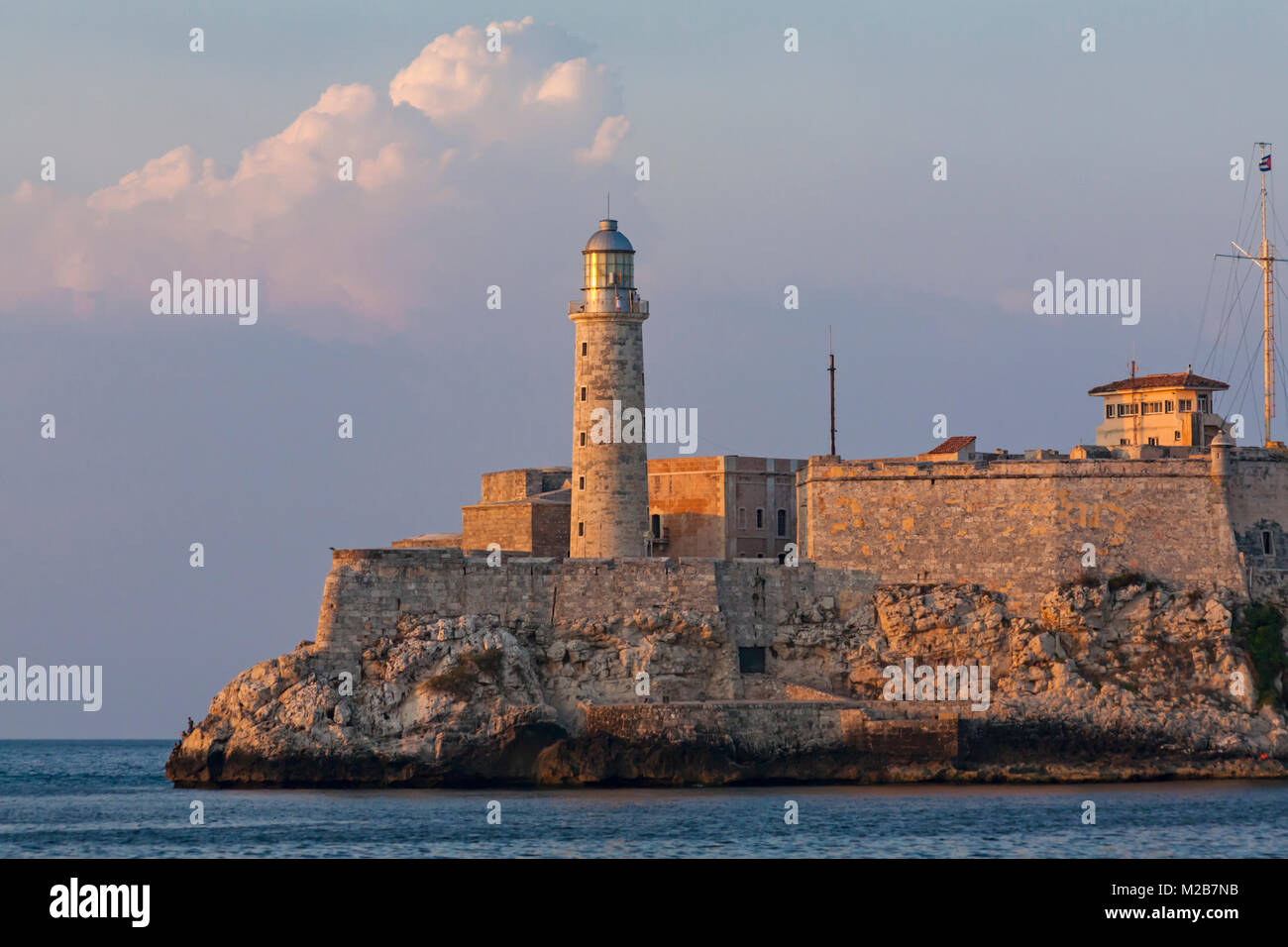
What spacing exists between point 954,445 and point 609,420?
10.4 metres

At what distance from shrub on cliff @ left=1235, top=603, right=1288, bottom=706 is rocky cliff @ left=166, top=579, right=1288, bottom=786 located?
7 cm

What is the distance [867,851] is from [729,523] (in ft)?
65.4

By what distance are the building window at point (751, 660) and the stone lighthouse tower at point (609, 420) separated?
3.52 metres

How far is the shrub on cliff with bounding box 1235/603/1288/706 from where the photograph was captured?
47.2 m

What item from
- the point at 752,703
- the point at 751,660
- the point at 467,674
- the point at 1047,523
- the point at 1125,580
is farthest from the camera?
the point at 751,660

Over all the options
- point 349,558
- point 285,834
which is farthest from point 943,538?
point 285,834

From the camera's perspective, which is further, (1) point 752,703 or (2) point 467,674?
(1) point 752,703

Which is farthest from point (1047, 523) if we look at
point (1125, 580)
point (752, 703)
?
point (752, 703)

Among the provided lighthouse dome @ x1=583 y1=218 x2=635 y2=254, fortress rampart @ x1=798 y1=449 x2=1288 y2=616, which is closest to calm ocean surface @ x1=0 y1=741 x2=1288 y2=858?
fortress rampart @ x1=798 y1=449 x2=1288 y2=616

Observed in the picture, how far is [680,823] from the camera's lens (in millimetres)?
37375

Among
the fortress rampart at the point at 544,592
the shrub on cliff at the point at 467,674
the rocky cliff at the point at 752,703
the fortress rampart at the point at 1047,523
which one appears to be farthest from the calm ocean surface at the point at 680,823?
the fortress rampart at the point at 1047,523

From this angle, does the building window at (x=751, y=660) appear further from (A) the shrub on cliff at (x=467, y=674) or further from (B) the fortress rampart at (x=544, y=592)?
(A) the shrub on cliff at (x=467, y=674)

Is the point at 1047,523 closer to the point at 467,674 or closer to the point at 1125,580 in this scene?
the point at 1125,580

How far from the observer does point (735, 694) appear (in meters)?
47.6
